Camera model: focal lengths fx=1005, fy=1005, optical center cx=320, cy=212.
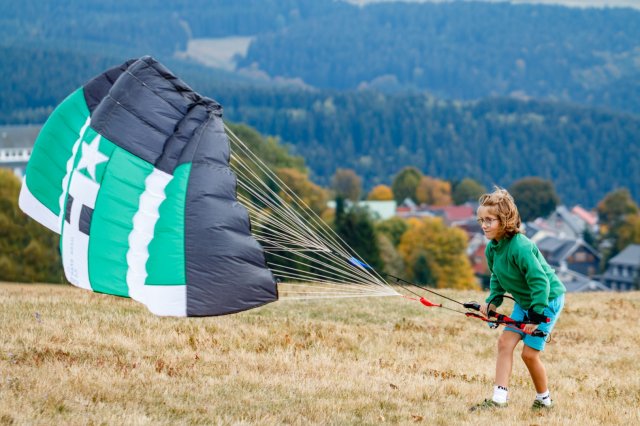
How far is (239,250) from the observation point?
9969mm

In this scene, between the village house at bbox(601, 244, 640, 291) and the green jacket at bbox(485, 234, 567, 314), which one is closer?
the green jacket at bbox(485, 234, 567, 314)

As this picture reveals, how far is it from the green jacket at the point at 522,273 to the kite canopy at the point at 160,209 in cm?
253

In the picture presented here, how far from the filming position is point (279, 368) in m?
13.1

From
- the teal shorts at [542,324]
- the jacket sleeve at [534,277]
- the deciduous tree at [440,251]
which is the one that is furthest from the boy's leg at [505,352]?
the deciduous tree at [440,251]

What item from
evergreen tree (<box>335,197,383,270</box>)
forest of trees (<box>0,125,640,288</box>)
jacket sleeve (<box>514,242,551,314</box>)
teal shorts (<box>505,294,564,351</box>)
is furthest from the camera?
evergreen tree (<box>335,197,383,270</box>)

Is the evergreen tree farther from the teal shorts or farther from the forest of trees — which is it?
the teal shorts

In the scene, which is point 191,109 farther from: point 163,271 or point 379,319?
point 379,319

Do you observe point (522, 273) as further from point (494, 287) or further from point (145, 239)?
point (145, 239)

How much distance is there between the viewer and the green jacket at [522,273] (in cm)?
1053

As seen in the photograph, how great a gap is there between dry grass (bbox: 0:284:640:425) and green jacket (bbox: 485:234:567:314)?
4.34 ft

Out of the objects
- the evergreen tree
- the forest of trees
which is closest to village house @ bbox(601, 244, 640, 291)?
the forest of trees

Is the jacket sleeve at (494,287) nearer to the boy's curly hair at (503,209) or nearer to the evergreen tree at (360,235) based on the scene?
the boy's curly hair at (503,209)

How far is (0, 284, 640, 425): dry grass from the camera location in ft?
33.9

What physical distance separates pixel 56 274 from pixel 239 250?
246ft
